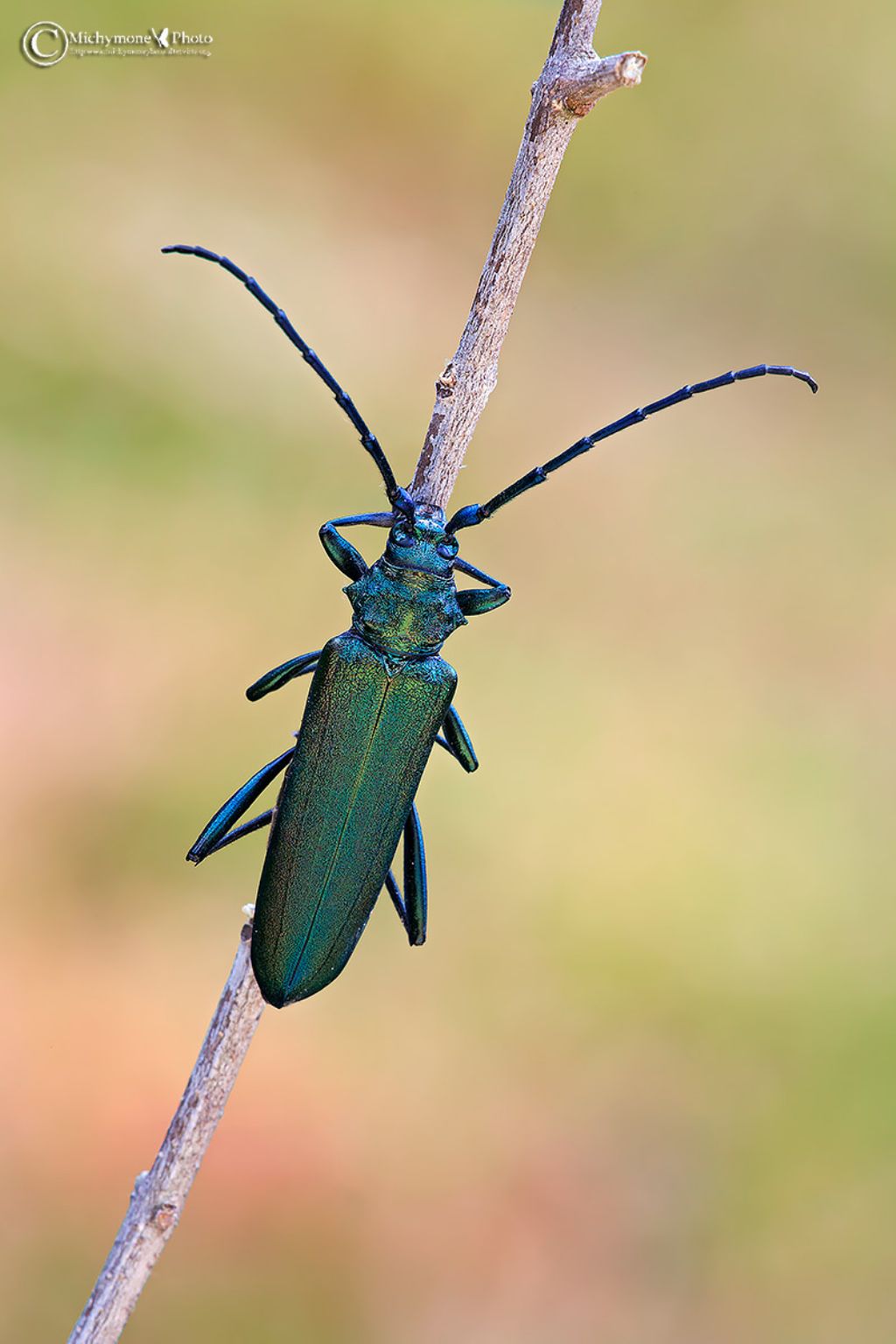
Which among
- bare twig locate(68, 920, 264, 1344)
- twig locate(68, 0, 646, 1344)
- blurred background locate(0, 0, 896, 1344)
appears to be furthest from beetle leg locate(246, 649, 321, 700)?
blurred background locate(0, 0, 896, 1344)

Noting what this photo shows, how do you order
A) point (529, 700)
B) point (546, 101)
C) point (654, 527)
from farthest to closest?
point (654, 527) < point (529, 700) < point (546, 101)

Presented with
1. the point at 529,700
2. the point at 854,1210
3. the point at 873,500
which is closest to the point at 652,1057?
the point at 854,1210

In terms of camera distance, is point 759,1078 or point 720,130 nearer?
point 759,1078

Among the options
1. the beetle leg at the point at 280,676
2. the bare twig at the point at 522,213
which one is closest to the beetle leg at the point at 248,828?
the beetle leg at the point at 280,676

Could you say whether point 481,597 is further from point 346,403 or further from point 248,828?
point 248,828

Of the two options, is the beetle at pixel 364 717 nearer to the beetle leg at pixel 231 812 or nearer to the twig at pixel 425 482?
the beetle leg at pixel 231 812

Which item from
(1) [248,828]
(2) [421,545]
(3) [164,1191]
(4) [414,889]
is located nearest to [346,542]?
(2) [421,545]

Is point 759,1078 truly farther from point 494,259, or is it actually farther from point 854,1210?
point 494,259

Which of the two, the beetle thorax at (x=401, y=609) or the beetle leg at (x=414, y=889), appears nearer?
the beetle thorax at (x=401, y=609)
